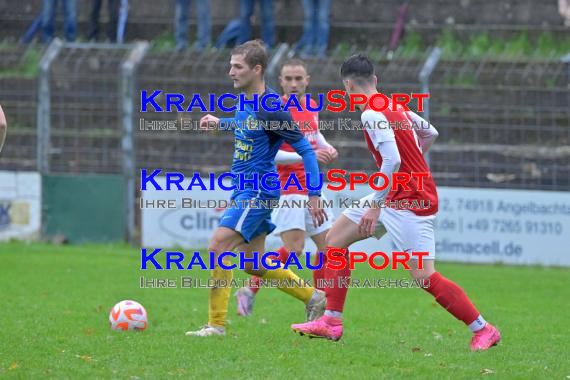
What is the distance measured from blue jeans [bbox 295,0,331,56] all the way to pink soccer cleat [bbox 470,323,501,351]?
9813 millimetres

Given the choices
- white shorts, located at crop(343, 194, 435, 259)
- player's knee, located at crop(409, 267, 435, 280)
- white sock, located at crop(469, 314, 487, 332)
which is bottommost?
white sock, located at crop(469, 314, 487, 332)

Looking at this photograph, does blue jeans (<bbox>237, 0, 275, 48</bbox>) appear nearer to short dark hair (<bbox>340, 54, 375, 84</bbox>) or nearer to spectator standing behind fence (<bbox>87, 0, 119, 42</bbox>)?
spectator standing behind fence (<bbox>87, 0, 119, 42</bbox>)

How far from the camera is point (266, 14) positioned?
57.9ft

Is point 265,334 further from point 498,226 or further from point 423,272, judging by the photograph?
point 498,226

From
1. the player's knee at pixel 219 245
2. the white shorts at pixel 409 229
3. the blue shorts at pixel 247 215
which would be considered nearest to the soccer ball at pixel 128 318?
the player's knee at pixel 219 245

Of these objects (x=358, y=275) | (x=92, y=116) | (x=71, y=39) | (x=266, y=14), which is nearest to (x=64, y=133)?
(x=92, y=116)

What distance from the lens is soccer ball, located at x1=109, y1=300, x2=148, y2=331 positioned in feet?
28.1

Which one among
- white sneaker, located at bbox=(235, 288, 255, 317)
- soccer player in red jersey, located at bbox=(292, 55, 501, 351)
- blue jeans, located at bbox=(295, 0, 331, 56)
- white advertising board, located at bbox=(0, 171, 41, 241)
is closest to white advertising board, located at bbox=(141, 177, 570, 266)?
blue jeans, located at bbox=(295, 0, 331, 56)

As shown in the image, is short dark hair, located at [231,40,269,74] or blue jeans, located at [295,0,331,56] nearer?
short dark hair, located at [231,40,269,74]

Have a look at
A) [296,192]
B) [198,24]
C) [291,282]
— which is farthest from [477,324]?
[198,24]

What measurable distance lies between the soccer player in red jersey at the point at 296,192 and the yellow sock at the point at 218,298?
142 cm

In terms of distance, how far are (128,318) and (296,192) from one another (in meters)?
2.22

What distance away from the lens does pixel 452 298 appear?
766 centimetres

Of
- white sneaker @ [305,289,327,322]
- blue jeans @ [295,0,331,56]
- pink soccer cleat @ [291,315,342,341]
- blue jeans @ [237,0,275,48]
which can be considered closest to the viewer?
pink soccer cleat @ [291,315,342,341]
